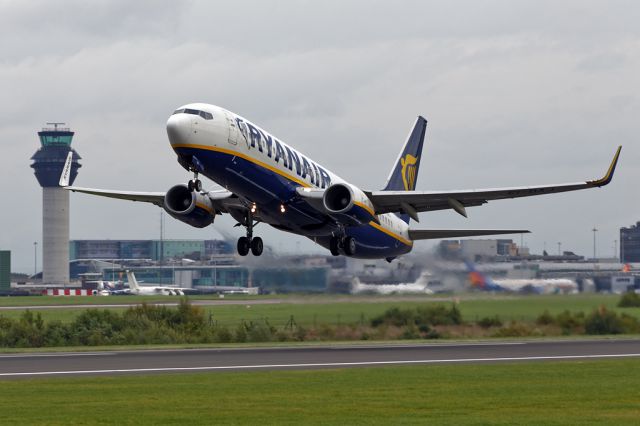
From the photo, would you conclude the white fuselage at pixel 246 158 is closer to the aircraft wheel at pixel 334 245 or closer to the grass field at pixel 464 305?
the aircraft wheel at pixel 334 245

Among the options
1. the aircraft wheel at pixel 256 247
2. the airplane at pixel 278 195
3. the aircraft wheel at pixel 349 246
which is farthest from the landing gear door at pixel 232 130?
the aircraft wheel at pixel 349 246

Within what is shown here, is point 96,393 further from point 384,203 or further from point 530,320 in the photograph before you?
point 530,320

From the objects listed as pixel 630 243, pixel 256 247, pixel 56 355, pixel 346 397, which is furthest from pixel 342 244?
pixel 630 243

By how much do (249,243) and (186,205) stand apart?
3.37 metres

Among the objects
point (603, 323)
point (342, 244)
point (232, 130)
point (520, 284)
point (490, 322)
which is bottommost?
point (603, 323)

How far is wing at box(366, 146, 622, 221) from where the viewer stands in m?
46.9

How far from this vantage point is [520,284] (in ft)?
192

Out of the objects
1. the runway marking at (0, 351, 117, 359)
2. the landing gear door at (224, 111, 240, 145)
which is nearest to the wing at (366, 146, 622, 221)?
the landing gear door at (224, 111, 240, 145)

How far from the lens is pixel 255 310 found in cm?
8312

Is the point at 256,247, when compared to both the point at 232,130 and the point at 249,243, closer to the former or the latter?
the point at 249,243

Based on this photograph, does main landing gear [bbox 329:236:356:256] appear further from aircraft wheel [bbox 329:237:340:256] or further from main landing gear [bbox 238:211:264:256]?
main landing gear [bbox 238:211:264:256]

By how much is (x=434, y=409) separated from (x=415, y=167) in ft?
122

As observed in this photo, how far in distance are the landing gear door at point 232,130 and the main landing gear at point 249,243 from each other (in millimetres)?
7499

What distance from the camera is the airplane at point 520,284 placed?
57.6 meters
